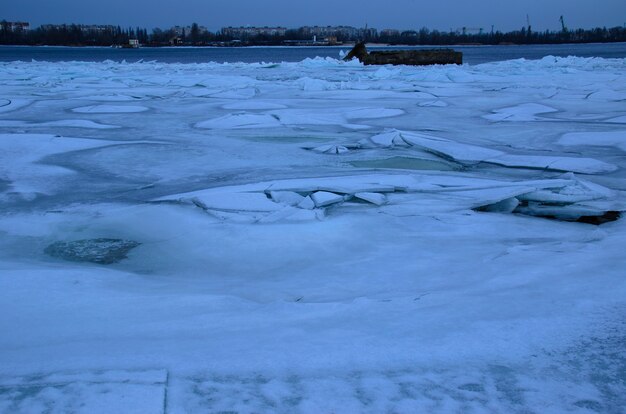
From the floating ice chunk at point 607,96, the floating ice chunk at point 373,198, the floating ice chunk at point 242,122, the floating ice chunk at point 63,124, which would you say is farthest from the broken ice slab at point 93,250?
the floating ice chunk at point 607,96

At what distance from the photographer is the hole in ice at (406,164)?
376cm

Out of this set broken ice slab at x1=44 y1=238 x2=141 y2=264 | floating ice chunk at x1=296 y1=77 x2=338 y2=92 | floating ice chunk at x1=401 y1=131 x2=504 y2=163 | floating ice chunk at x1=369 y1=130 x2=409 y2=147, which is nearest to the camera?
broken ice slab at x1=44 y1=238 x2=141 y2=264

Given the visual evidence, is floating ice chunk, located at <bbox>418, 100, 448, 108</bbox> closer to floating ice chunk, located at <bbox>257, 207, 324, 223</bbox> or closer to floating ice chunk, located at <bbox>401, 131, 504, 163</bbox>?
floating ice chunk, located at <bbox>401, 131, 504, 163</bbox>

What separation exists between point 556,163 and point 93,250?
112 inches

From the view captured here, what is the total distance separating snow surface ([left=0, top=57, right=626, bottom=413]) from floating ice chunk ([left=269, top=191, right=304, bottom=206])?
0.02m

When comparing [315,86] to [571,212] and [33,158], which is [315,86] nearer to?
[33,158]

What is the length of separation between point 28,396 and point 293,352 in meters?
0.60

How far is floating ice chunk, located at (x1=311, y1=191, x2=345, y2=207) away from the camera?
2792mm

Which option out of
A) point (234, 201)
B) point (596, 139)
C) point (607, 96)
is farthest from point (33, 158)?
point (607, 96)

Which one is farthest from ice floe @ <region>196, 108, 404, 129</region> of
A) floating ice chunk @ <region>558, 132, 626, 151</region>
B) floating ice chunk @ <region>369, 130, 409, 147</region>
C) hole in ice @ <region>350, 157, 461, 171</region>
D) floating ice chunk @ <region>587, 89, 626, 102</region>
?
floating ice chunk @ <region>587, 89, 626, 102</region>

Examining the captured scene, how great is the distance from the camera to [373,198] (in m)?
2.86

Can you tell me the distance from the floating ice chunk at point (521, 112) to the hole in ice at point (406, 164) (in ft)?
8.17

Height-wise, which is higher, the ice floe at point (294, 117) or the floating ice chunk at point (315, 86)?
the floating ice chunk at point (315, 86)

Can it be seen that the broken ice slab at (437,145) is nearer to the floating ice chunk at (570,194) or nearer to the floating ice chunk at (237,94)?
the floating ice chunk at (570,194)
